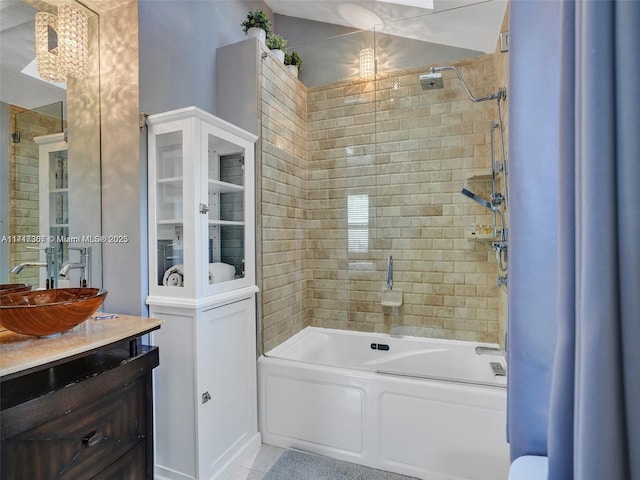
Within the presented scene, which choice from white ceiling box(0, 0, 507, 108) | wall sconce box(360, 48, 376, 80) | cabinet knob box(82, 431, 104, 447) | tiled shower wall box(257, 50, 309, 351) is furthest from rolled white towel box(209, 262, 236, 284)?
wall sconce box(360, 48, 376, 80)

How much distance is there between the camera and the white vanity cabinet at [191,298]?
5.93 feet

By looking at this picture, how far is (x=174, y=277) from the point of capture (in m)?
1.86

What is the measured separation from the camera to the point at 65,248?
1.71 metres

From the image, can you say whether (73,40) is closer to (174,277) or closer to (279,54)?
(174,277)

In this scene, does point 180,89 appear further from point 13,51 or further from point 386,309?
point 386,309

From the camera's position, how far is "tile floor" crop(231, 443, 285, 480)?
199 centimetres

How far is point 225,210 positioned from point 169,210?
33 centimetres

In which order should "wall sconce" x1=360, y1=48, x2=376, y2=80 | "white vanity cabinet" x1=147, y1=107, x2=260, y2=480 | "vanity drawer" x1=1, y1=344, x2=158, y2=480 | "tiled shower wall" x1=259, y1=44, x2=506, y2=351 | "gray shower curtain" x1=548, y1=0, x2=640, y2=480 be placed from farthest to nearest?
"wall sconce" x1=360, y1=48, x2=376, y2=80, "tiled shower wall" x1=259, y1=44, x2=506, y2=351, "white vanity cabinet" x1=147, y1=107, x2=260, y2=480, "vanity drawer" x1=1, y1=344, x2=158, y2=480, "gray shower curtain" x1=548, y1=0, x2=640, y2=480

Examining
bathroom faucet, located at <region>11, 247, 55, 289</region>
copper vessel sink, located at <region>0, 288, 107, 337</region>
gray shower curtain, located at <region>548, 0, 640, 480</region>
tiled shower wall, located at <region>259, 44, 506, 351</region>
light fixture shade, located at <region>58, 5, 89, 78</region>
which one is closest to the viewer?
gray shower curtain, located at <region>548, 0, 640, 480</region>

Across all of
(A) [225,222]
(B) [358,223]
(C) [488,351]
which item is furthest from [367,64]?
(C) [488,351]

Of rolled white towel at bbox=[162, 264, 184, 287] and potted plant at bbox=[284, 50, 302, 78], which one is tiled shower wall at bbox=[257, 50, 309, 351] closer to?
potted plant at bbox=[284, 50, 302, 78]

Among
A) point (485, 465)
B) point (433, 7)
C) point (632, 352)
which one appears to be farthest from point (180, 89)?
point (485, 465)

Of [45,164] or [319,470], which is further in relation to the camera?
[319,470]

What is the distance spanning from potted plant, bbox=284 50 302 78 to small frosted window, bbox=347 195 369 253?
3.79 feet
